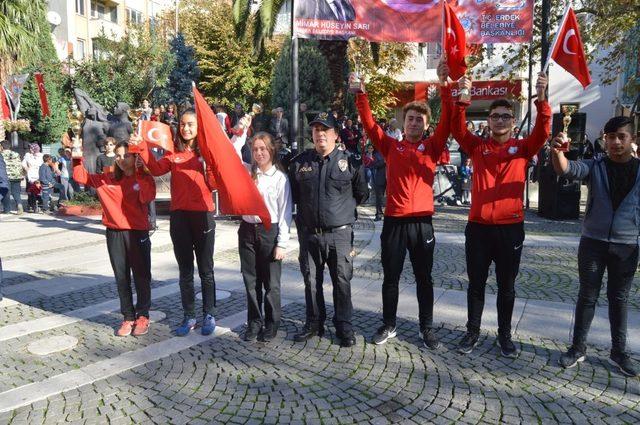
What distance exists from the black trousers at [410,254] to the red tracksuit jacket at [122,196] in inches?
88.8

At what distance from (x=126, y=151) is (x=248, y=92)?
90.2 feet

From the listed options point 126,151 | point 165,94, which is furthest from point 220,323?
point 165,94

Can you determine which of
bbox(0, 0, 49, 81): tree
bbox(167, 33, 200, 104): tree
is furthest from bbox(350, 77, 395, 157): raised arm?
bbox(167, 33, 200, 104): tree

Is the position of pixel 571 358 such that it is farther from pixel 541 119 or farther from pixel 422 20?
pixel 422 20

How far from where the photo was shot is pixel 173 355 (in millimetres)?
4375

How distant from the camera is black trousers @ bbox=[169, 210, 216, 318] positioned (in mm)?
4754

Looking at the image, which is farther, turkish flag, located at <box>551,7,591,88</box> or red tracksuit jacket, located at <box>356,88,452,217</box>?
turkish flag, located at <box>551,7,591,88</box>

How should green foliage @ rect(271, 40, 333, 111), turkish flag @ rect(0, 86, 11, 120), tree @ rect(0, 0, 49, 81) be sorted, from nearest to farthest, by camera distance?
tree @ rect(0, 0, 49, 81) < turkish flag @ rect(0, 86, 11, 120) < green foliage @ rect(271, 40, 333, 111)

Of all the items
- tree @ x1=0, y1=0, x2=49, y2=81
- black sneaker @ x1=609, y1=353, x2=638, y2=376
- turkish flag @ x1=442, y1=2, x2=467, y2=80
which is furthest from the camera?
tree @ x1=0, y1=0, x2=49, y2=81

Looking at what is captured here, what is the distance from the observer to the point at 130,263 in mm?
4930

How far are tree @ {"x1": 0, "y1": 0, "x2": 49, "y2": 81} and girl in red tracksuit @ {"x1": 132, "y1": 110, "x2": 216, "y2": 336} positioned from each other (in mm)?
16917

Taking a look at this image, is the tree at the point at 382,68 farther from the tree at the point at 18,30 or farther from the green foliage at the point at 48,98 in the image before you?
the green foliage at the point at 48,98

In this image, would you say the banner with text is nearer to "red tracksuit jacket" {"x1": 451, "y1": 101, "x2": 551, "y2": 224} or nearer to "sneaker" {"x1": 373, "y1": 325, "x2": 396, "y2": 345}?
"red tracksuit jacket" {"x1": 451, "y1": 101, "x2": 551, "y2": 224}

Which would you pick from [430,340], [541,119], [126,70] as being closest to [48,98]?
[126,70]
